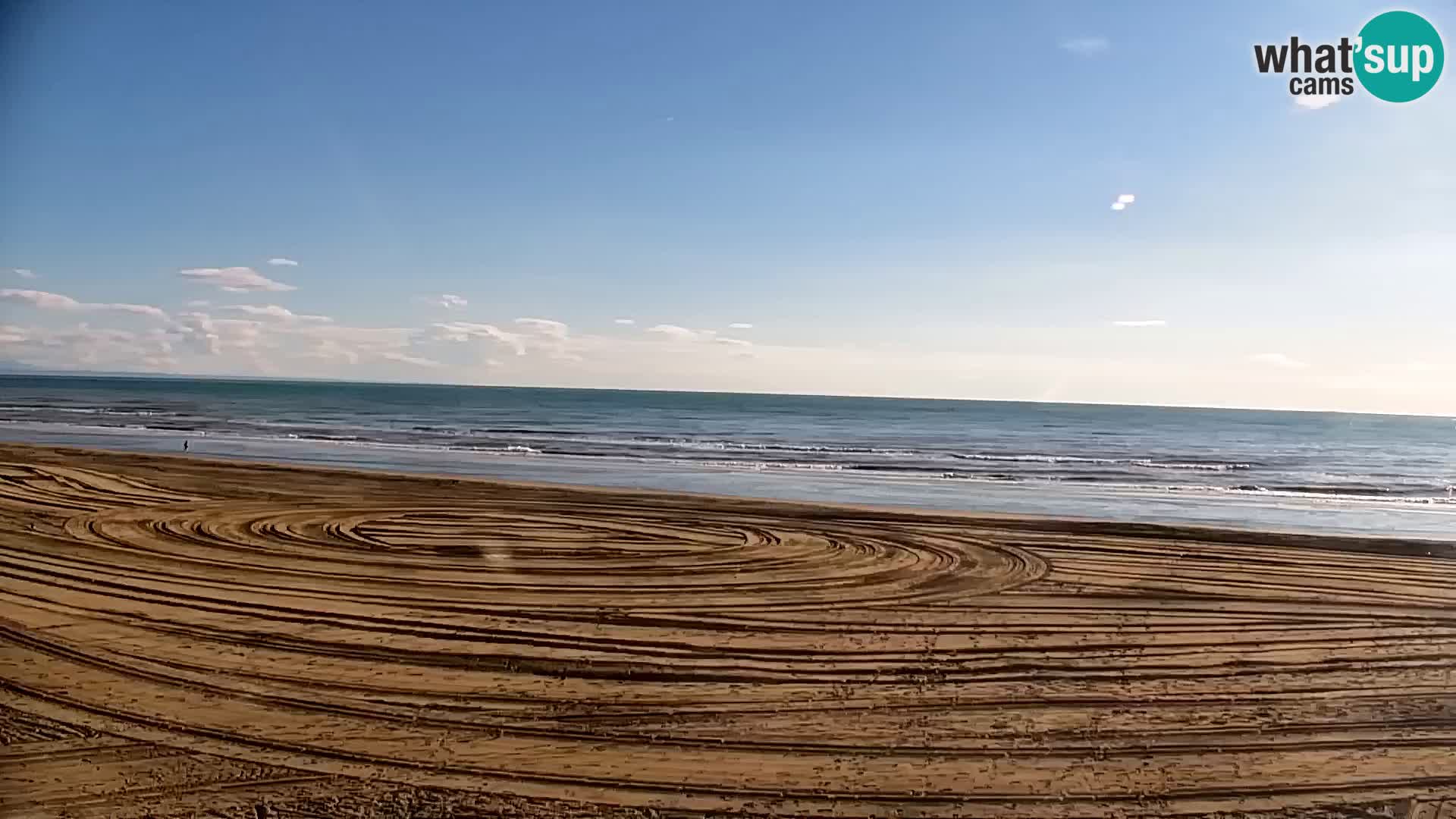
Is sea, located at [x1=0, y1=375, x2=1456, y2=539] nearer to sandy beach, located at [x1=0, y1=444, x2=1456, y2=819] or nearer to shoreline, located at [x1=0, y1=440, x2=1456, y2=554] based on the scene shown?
shoreline, located at [x1=0, y1=440, x2=1456, y2=554]

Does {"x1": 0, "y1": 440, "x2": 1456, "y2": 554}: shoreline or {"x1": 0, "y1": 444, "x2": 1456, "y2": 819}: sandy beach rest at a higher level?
{"x1": 0, "y1": 440, "x2": 1456, "y2": 554}: shoreline

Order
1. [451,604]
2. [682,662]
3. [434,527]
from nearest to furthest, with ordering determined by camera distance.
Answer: [682,662] → [451,604] → [434,527]

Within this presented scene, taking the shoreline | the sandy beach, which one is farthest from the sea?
the sandy beach

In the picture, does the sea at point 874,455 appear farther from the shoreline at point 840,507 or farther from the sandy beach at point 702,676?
the sandy beach at point 702,676

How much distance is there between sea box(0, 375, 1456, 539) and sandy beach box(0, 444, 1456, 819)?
5.60 m

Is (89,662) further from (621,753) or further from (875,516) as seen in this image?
(875,516)

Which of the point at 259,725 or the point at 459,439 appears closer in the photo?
the point at 259,725

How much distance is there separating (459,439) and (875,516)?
63.2 feet

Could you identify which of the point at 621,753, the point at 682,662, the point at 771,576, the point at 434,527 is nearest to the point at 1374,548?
the point at 771,576

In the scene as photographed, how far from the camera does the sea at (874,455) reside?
14461 millimetres

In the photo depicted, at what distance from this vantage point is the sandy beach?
3.41m

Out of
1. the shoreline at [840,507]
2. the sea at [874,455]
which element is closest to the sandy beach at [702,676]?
the shoreline at [840,507]

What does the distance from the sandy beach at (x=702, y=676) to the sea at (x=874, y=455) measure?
5.60 metres

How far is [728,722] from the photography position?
410 centimetres
